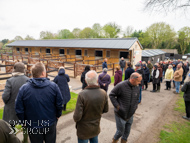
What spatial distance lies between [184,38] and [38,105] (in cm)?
4799

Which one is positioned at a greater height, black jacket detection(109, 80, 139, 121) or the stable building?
the stable building

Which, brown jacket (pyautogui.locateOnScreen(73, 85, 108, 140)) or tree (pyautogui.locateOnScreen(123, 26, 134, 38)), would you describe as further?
tree (pyautogui.locateOnScreen(123, 26, 134, 38))

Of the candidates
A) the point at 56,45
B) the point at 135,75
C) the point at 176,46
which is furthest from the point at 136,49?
the point at 176,46

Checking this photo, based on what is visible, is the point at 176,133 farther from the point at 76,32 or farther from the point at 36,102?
the point at 76,32

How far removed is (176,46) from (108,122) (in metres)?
46.2

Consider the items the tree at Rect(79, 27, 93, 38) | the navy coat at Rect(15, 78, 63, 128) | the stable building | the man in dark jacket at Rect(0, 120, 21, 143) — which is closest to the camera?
the man in dark jacket at Rect(0, 120, 21, 143)

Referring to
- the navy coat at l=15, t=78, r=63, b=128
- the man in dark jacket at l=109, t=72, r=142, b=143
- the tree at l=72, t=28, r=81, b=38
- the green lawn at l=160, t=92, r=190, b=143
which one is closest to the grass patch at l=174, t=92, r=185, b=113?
the green lawn at l=160, t=92, r=190, b=143

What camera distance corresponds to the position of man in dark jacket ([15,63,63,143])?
2070 millimetres

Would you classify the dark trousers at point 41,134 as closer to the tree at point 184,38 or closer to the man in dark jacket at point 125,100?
the man in dark jacket at point 125,100

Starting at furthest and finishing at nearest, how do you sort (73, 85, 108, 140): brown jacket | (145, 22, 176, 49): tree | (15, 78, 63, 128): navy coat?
(145, 22, 176, 49): tree
(73, 85, 108, 140): brown jacket
(15, 78, 63, 128): navy coat

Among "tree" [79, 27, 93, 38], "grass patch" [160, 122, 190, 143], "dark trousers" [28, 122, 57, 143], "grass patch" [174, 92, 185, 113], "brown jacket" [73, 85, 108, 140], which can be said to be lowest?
"grass patch" [160, 122, 190, 143]

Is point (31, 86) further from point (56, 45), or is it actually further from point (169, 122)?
point (56, 45)

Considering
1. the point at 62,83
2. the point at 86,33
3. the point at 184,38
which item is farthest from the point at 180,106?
the point at 86,33

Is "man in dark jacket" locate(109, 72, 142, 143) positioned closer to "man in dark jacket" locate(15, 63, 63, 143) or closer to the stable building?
"man in dark jacket" locate(15, 63, 63, 143)
